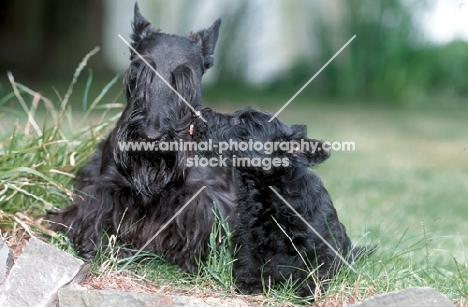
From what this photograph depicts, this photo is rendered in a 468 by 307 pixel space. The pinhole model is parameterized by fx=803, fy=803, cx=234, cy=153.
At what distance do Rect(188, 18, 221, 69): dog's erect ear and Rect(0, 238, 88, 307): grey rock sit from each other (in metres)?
1.63

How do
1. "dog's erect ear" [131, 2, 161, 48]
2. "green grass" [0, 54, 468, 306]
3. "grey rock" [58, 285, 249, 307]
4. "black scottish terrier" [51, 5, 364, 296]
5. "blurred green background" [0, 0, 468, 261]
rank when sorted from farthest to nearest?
"blurred green background" [0, 0, 468, 261] → "dog's erect ear" [131, 2, 161, 48] → "green grass" [0, 54, 468, 306] → "black scottish terrier" [51, 5, 364, 296] → "grey rock" [58, 285, 249, 307]

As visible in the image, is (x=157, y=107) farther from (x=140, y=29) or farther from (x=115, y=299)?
(x=115, y=299)

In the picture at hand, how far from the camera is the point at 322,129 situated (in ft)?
37.2

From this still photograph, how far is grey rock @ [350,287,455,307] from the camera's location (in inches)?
154

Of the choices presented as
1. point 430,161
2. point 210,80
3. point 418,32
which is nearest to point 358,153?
point 430,161

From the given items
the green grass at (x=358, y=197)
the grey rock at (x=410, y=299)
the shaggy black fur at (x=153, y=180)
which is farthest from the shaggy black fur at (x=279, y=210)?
the grey rock at (x=410, y=299)

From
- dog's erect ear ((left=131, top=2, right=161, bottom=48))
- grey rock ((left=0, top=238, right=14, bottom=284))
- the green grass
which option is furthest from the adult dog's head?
grey rock ((left=0, top=238, right=14, bottom=284))

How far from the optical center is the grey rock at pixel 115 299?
4.05 m

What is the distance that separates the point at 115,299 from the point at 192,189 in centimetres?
113

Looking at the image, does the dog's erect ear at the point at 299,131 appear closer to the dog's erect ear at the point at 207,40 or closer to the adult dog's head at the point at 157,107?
the adult dog's head at the point at 157,107

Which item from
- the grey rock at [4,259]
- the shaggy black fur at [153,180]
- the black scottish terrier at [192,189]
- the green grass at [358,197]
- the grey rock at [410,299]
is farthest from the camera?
the shaggy black fur at [153,180]

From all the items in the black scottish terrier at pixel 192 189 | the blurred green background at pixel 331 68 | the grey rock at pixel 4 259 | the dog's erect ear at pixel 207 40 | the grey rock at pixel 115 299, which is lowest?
the grey rock at pixel 115 299

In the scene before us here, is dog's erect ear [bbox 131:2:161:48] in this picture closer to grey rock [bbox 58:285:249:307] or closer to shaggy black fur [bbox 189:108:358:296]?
shaggy black fur [bbox 189:108:358:296]

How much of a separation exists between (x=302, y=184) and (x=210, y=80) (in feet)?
35.0
